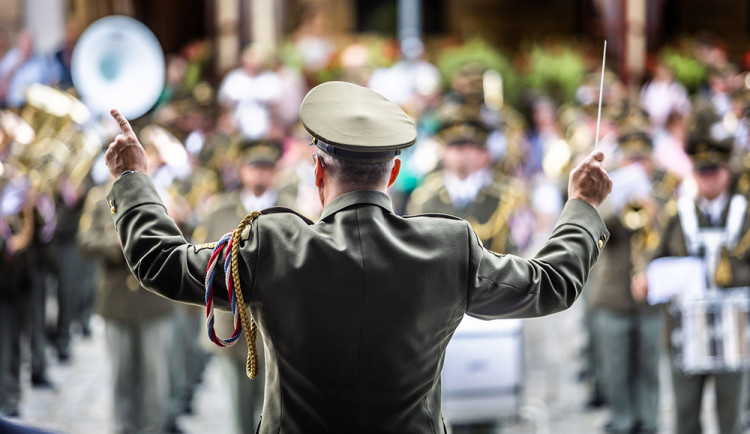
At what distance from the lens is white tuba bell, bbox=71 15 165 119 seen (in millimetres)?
6059

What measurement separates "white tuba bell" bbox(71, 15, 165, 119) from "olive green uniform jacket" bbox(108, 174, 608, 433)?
3.26 metres

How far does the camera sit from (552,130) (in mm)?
13781

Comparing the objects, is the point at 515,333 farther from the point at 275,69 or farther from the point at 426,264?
the point at 275,69

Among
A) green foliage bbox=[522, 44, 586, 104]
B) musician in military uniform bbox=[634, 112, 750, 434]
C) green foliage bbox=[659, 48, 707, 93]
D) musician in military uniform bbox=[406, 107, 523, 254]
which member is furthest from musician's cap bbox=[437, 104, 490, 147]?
→ green foliage bbox=[659, 48, 707, 93]

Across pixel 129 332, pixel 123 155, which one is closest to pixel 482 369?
pixel 129 332

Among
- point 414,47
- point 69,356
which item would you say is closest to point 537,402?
point 69,356

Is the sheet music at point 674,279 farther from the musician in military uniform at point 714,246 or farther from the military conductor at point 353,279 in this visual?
the military conductor at point 353,279

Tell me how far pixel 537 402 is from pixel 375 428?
5.30 m

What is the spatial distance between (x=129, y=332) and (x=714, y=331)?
3.50 metres

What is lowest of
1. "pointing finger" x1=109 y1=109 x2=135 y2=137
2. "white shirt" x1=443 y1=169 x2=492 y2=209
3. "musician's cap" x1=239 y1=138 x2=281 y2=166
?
"white shirt" x1=443 y1=169 x2=492 y2=209

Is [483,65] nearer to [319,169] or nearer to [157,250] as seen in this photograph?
[319,169]

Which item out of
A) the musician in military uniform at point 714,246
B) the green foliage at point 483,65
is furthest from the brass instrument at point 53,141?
the green foliage at point 483,65

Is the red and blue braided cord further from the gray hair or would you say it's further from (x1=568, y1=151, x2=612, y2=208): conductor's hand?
(x1=568, y1=151, x2=612, y2=208): conductor's hand

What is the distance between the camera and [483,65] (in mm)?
15328
